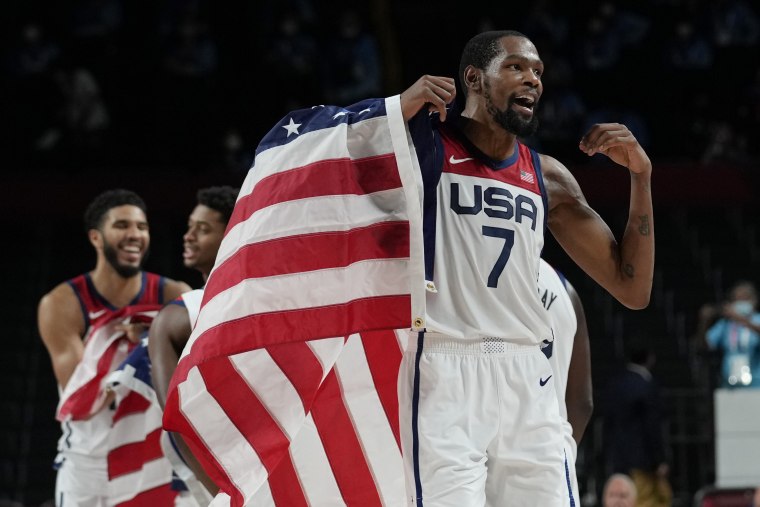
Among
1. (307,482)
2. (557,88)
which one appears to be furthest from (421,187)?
(557,88)

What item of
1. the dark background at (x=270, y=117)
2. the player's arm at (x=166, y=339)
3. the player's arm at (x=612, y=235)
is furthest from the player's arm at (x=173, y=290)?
the dark background at (x=270, y=117)

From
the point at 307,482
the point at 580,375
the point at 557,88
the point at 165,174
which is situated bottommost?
the point at 307,482

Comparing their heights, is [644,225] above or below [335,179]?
below

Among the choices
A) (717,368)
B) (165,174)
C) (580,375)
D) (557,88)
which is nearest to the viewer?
(580,375)

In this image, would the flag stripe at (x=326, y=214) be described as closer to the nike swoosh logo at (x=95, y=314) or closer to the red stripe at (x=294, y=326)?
the red stripe at (x=294, y=326)

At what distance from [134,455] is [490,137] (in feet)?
8.92

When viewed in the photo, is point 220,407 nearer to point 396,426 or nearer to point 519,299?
point 396,426

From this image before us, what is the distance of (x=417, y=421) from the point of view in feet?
13.9

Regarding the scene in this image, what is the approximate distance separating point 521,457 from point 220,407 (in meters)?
1.07

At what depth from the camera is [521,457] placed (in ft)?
14.0

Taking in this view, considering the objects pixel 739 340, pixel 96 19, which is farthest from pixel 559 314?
pixel 96 19

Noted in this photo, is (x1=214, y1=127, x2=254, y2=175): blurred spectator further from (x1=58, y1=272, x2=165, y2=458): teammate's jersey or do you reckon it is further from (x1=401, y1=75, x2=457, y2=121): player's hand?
(x1=401, y1=75, x2=457, y2=121): player's hand

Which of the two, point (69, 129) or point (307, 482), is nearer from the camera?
point (307, 482)

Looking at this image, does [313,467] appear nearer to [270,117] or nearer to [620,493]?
[620,493]
